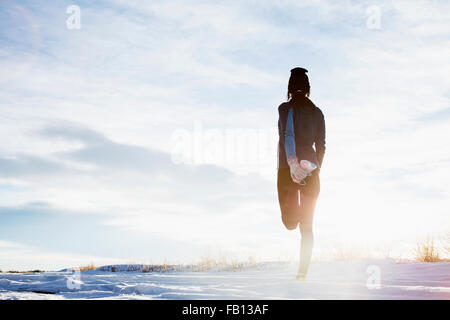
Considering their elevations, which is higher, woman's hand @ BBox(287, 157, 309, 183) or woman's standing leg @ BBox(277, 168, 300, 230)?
woman's hand @ BBox(287, 157, 309, 183)

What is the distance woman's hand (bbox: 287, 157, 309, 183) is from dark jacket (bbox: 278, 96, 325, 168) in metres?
0.26

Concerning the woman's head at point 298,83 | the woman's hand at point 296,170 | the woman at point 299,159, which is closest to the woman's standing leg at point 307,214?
the woman at point 299,159

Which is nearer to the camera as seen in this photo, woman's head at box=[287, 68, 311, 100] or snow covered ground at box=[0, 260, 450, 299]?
snow covered ground at box=[0, 260, 450, 299]

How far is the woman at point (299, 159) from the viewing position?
19.9 feet

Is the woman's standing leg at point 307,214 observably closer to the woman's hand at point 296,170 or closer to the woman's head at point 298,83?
the woman's hand at point 296,170

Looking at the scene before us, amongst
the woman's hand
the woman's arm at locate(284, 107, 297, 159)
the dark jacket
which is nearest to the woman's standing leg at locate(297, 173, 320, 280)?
the woman's hand

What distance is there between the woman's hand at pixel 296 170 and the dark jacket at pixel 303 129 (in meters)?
0.26

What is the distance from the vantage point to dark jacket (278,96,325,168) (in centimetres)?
622

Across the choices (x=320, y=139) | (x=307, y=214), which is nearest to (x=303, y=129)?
(x=320, y=139)

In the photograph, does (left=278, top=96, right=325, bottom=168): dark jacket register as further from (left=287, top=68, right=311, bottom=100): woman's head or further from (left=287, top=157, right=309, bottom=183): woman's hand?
(left=287, top=157, right=309, bottom=183): woman's hand

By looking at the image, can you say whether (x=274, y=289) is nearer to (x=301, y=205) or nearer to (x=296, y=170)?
(x=301, y=205)
